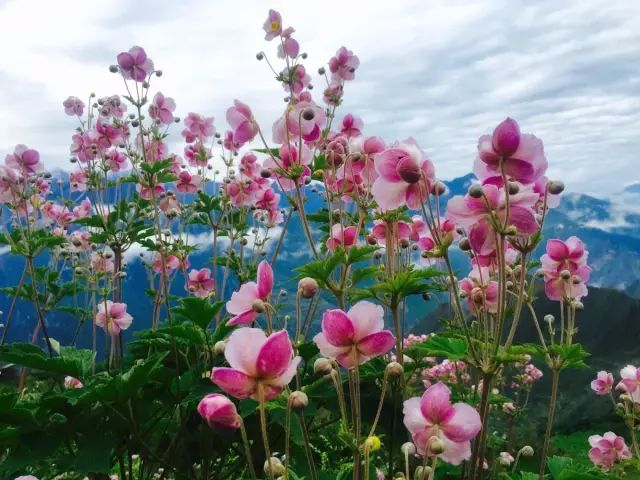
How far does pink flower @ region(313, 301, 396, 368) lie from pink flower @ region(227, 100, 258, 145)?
4.22 ft

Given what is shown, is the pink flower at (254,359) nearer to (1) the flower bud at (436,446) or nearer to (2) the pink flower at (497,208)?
(1) the flower bud at (436,446)

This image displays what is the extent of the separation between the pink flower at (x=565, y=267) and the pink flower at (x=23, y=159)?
3791mm

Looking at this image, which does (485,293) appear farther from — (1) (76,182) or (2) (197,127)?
(1) (76,182)

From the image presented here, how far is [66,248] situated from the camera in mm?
4992

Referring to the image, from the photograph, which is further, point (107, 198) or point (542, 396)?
point (542, 396)

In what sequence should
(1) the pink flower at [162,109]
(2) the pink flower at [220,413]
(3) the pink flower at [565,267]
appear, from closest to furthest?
(2) the pink flower at [220,413]
(3) the pink flower at [565,267]
(1) the pink flower at [162,109]

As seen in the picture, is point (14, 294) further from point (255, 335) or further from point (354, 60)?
point (255, 335)

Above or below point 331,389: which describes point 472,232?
above

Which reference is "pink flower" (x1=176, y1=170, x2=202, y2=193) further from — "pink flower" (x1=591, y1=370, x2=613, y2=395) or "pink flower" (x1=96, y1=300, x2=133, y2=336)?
"pink flower" (x1=591, y1=370, x2=613, y2=395)

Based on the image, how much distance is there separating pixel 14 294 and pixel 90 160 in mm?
1335

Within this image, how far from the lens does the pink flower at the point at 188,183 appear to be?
5.02 meters

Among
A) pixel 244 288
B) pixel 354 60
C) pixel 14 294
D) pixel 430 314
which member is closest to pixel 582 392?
pixel 430 314

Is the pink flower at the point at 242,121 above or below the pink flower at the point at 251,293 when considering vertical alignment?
above

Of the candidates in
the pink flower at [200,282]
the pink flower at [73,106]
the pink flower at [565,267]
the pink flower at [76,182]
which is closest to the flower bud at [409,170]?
the pink flower at [565,267]
